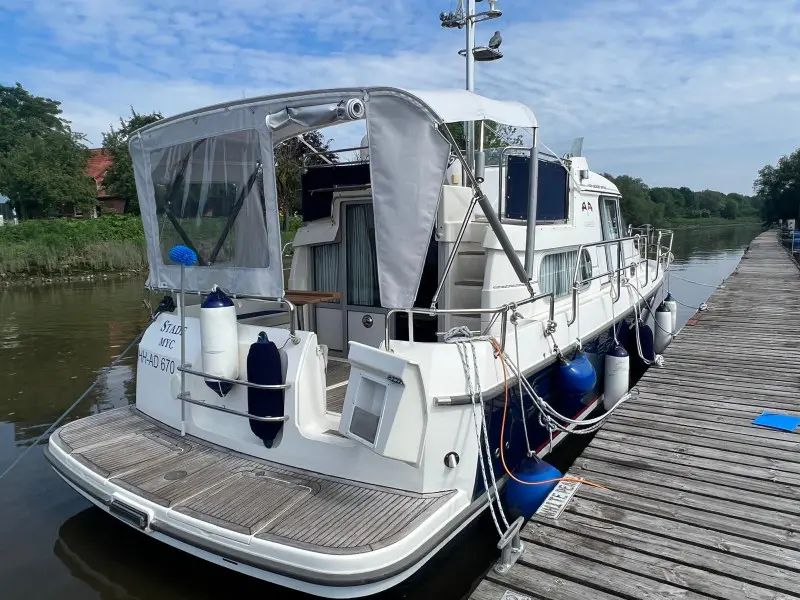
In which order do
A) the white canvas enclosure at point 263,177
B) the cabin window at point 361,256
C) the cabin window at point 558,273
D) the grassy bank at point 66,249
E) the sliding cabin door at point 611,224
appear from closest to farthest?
the white canvas enclosure at point 263,177
the cabin window at point 361,256
the cabin window at point 558,273
the sliding cabin door at point 611,224
the grassy bank at point 66,249

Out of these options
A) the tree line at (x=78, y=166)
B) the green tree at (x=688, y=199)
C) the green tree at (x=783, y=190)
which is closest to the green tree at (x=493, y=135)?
the tree line at (x=78, y=166)

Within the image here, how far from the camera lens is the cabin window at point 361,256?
Result: 5.50 metres

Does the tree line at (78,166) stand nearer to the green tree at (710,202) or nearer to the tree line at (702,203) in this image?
the tree line at (702,203)

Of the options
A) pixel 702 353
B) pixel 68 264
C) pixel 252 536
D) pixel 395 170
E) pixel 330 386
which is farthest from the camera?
pixel 68 264

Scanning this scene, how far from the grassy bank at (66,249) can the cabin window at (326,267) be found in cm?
1714

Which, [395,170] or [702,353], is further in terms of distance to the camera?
[702,353]

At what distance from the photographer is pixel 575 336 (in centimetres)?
565

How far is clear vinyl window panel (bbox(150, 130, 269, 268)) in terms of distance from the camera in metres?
4.08

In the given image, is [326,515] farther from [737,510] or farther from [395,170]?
[737,510]

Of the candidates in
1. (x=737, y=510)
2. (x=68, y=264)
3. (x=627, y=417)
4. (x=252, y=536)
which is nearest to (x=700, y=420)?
(x=627, y=417)

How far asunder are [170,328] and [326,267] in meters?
1.70

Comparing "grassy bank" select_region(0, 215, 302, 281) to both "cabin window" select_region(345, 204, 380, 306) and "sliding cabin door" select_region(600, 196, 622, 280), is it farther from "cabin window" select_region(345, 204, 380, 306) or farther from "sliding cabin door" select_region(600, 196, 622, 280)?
"cabin window" select_region(345, 204, 380, 306)

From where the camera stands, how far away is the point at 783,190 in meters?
61.5

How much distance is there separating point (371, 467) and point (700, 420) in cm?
347
